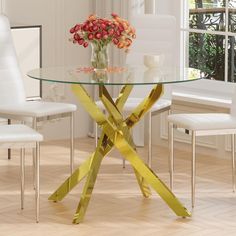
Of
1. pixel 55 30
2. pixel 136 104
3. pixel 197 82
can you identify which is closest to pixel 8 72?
pixel 136 104

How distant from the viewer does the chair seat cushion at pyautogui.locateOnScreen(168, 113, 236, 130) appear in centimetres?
610

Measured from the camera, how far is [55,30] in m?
8.34

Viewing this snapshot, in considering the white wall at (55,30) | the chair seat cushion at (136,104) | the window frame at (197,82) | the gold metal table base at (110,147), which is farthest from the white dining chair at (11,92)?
the window frame at (197,82)

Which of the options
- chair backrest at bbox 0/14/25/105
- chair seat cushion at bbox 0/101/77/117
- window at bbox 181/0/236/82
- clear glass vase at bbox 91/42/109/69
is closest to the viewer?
clear glass vase at bbox 91/42/109/69

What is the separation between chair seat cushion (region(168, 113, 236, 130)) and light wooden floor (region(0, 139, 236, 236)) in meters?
0.52

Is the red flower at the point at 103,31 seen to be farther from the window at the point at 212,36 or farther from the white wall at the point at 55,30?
the white wall at the point at 55,30

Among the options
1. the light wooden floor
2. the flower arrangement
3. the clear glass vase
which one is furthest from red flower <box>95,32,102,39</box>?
the light wooden floor

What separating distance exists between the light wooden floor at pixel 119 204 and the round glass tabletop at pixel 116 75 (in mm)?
847

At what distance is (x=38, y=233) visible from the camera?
5.55m

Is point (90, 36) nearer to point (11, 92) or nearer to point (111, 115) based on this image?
point (111, 115)

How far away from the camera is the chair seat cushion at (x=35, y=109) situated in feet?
21.7

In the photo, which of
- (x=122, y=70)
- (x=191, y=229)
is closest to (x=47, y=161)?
(x=122, y=70)

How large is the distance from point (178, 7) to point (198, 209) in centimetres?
255

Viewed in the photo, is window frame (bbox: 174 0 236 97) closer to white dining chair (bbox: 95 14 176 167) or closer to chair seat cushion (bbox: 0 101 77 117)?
white dining chair (bbox: 95 14 176 167)
